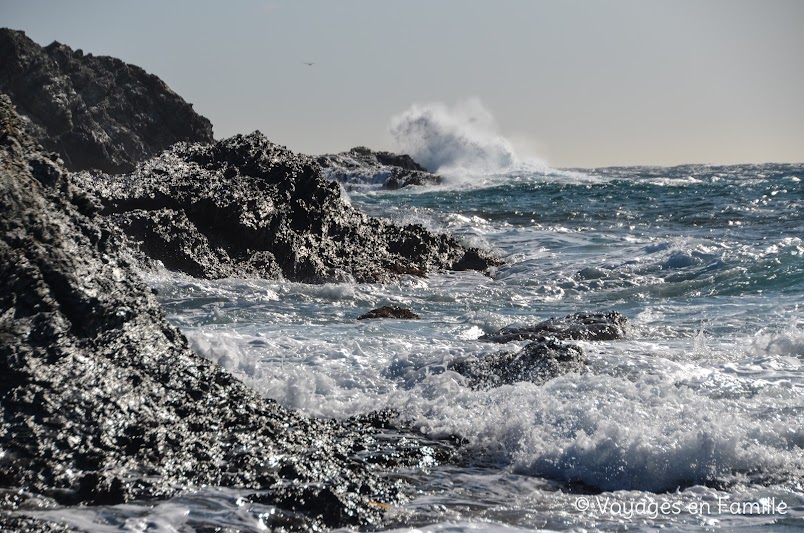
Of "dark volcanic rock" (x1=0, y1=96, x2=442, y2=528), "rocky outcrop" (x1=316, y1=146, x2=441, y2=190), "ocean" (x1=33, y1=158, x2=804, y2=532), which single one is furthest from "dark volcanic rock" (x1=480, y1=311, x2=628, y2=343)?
"rocky outcrop" (x1=316, y1=146, x2=441, y2=190)

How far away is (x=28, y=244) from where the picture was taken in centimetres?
341

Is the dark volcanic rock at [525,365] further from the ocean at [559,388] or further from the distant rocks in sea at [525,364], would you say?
the ocean at [559,388]

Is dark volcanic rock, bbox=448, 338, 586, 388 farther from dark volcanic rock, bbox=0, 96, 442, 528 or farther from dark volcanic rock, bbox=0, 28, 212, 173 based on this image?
dark volcanic rock, bbox=0, 28, 212, 173

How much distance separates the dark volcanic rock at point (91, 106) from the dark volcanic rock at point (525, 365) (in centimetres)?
3584

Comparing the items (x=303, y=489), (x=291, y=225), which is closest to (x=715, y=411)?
(x=303, y=489)

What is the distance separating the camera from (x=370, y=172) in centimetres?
4541

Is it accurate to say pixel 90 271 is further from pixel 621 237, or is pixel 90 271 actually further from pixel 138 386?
pixel 621 237

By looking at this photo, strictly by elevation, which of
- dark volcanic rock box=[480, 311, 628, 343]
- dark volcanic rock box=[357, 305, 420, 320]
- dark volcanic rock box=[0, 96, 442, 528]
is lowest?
dark volcanic rock box=[0, 96, 442, 528]

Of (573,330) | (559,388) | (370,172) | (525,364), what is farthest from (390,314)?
(370,172)

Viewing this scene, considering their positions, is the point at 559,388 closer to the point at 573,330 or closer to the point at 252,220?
the point at 573,330

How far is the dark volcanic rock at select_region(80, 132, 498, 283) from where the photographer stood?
10.3m

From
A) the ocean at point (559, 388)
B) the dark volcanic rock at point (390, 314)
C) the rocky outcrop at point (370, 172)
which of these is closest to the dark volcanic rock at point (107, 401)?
the ocean at point (559, 388)

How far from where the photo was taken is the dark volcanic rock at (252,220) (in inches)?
405

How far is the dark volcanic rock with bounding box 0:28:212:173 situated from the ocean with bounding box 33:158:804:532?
3195 centimetres
